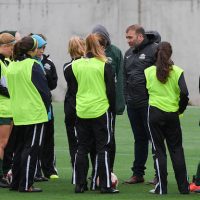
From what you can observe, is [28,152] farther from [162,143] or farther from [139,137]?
[139,137]

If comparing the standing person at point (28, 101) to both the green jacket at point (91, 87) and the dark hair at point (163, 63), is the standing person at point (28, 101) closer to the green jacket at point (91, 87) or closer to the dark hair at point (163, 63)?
the green jacket at point (91, 87)

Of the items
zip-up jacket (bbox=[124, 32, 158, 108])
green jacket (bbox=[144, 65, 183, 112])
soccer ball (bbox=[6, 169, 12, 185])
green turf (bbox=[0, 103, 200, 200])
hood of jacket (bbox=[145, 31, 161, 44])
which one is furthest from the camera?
hood of jacket (bbox=[145, 31, 161, 44])

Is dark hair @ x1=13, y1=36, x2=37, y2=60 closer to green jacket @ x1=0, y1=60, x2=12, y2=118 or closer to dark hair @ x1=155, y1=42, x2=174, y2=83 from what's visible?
green jacket @ x1=0, y1=60, x2=12, y2=118

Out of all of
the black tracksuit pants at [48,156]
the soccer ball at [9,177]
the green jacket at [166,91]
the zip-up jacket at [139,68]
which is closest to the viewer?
the green jacket at [166,91]

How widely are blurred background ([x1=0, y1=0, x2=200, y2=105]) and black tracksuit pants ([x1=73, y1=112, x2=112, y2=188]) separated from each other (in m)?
17.7

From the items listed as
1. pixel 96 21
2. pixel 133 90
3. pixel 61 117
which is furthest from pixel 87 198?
pixel 96 21

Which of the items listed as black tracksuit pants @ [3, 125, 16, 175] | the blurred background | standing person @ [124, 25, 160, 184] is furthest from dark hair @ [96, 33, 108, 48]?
the blurred background

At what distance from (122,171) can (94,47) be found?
2947 millimetres

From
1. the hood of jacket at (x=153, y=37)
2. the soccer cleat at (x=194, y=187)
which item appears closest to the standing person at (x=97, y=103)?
the soccer cleat at (x=194, y=187)

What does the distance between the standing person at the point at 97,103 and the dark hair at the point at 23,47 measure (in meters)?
0.56

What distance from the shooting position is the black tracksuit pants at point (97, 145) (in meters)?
11.5

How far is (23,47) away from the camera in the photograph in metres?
11.6

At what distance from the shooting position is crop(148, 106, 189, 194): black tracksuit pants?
37.7ft

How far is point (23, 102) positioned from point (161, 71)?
1.72 metres
